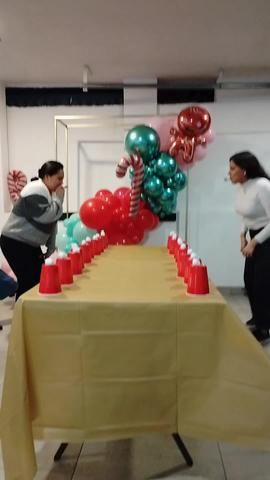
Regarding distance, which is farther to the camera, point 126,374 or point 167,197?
point 167,197

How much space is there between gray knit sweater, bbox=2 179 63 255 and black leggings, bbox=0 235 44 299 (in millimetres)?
41

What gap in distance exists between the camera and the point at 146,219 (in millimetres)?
3416

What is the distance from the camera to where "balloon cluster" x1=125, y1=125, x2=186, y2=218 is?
326 cm

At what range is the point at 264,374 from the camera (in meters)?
1.01

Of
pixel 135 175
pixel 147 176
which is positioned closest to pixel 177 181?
pixel 147 176

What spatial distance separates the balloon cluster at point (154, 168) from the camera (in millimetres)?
3256

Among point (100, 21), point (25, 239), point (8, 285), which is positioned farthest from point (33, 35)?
point (8, 285)

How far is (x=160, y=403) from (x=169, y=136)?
2.67 meters

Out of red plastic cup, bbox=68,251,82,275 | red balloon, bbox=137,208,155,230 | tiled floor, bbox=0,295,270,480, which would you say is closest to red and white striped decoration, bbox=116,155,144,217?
red balloon, bbox=137,208,155,230

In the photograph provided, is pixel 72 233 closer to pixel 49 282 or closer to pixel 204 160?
pixel 204 160

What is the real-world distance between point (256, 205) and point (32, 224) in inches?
54.8

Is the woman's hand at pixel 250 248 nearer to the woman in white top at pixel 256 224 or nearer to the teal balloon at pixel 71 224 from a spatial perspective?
the woman in white top at pixel 256 224

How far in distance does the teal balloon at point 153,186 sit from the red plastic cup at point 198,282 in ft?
7.20

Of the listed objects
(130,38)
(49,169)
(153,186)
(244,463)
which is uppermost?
(130,38)
